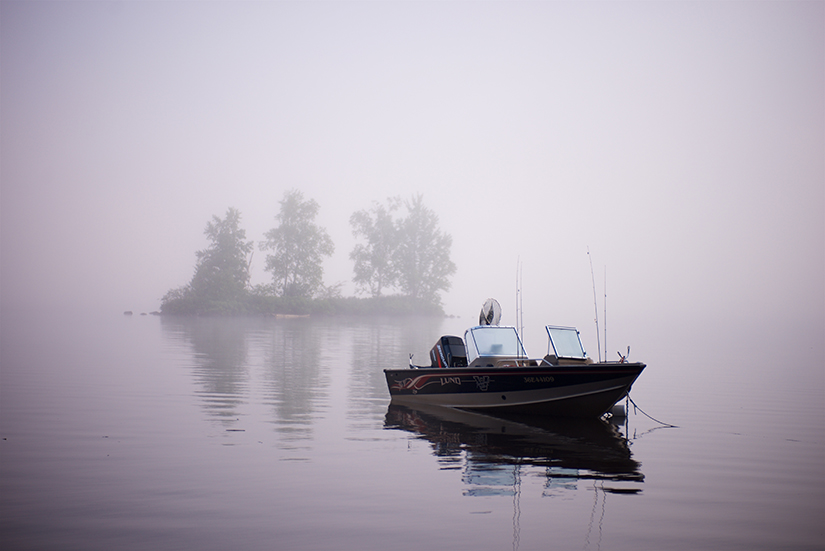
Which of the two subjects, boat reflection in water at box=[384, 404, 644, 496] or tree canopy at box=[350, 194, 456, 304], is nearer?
boat reflection in water at box=[384, 404, 644, 496]

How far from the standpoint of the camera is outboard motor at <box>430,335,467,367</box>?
17906 mm

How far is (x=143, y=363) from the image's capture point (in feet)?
86.9

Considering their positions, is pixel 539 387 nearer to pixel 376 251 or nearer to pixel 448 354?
pixel 448 354

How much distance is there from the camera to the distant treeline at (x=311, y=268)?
272 ft

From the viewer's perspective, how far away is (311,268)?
87562mm

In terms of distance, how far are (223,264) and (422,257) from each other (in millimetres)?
33030

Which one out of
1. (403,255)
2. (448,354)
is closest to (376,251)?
(403,255)

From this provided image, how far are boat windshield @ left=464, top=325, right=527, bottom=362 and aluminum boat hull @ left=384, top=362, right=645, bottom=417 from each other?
1.11 metres

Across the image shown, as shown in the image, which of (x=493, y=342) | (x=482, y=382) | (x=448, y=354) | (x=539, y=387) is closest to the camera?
(x=539, y=387)

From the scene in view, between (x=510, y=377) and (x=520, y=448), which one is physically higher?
(x=510, y=377)

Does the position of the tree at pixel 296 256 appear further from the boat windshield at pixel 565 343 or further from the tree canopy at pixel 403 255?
the boat windshield at pixel 565 343

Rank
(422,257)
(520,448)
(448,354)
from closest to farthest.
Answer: (520,448), (448,354), (422,257)

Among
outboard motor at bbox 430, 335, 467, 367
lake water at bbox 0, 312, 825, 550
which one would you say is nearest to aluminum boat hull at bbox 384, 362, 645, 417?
lake water at bbox 0, 312, 825, 550

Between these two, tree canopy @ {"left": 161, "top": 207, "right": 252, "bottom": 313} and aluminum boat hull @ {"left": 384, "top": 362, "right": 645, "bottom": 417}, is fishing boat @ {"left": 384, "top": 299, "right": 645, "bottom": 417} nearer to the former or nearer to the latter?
aluminum boat hull @ {"left": 384, "top": 362, "right": 645, "bottom": 417}
